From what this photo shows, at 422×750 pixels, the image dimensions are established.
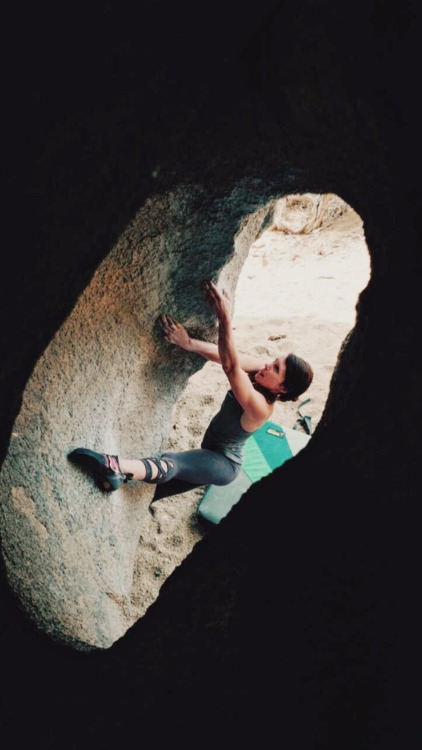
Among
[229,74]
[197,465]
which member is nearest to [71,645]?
[197,465]

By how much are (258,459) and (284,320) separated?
6.93ft

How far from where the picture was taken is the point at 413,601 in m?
0.74

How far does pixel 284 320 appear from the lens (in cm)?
520

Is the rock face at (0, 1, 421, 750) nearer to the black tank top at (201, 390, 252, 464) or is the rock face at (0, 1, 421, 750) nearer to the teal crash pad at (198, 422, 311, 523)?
the black tank top at (201, 390, 252, 464)

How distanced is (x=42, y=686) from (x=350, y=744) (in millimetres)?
882

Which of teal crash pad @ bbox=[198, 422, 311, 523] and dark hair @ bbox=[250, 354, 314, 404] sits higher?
dark hair @ bbox=[250, 354, 314, 404]

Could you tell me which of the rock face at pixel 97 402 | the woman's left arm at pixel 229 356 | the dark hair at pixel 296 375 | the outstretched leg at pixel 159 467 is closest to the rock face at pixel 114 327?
the rock face at pixel 97 402

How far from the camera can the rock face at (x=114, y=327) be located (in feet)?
2.60

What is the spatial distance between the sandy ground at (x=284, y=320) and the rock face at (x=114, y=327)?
45.6 inches

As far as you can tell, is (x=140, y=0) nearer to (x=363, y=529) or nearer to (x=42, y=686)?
(x=363, y=529)

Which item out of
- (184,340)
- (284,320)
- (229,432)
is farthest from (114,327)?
(284,320)

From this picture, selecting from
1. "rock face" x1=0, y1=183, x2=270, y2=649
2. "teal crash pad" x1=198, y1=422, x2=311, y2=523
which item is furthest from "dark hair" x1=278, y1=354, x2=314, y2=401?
"teal crash pad" x1=198, y1=422, x2=311, y2=523

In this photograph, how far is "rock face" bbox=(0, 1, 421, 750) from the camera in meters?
0.79

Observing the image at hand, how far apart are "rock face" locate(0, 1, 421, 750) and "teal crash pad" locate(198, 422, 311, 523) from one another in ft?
4.80
